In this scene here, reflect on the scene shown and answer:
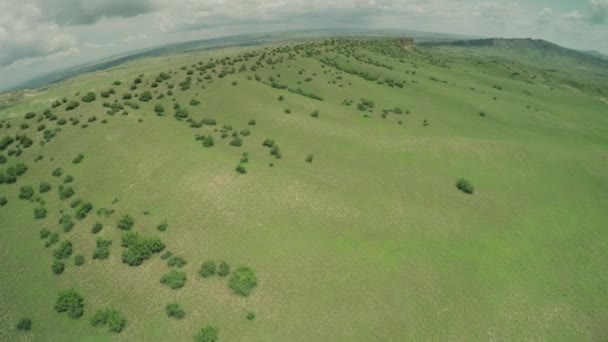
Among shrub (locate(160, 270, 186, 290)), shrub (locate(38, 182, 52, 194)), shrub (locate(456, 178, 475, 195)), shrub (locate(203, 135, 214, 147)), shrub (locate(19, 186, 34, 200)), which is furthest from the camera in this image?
shrub (locate(203, 135, 214, 147))

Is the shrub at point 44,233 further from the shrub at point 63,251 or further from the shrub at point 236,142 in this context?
the shrub at point 236,142

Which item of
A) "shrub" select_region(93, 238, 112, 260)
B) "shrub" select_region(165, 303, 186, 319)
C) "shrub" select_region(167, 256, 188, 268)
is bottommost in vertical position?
"shrub" select_region(165, 303, 186, 319)

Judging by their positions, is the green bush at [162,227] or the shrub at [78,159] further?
the shrub at [78,159]

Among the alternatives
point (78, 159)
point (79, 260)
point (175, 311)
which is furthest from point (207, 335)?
point (78, 159)

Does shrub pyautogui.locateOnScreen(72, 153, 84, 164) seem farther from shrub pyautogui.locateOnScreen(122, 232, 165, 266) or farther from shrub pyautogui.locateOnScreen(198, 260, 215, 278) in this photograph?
shrub pyautogui.locateOnScreen(198, 260, 215, 278)

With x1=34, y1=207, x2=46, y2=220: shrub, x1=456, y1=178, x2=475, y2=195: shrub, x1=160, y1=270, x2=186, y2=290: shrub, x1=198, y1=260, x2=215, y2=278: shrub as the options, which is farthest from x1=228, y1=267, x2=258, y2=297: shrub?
x1=456, y1=178, x2=475, y2=195: shrub

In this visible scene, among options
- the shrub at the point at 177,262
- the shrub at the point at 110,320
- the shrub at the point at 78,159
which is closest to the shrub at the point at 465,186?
the shrub at the point at 177,262

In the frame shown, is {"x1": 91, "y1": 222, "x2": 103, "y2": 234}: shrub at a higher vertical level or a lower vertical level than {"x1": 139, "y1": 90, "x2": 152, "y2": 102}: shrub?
lower
